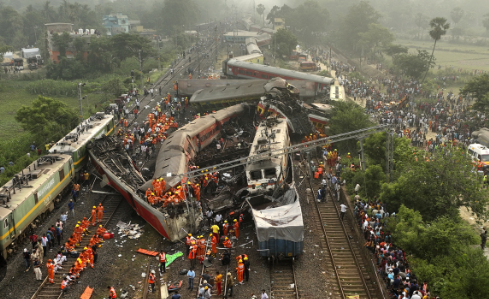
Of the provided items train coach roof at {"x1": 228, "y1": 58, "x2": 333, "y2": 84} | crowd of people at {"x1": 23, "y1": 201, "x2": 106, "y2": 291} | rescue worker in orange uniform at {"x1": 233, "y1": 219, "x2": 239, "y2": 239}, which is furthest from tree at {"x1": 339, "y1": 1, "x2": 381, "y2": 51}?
crowd of people at {"x1": 23, "y1": 201, "x2": 106, "y2": 291}

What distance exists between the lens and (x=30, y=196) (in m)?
20.9

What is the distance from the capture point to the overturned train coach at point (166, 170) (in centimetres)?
2019

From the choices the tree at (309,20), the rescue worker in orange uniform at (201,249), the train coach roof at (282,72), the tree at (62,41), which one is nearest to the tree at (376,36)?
the tree at (309,20)

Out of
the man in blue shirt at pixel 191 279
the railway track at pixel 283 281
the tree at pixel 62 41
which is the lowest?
the railway track at pixel 283 281

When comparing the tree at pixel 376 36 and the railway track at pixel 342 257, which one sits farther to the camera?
the tree at pixel 376 36

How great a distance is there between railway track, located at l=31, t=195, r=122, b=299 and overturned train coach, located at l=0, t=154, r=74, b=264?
1.93m

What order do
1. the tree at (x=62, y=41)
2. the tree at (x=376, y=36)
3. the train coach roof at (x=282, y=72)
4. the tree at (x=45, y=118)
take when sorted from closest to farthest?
1. the tree at (x=45, y=118)
2. the train coach roof at (x=282, y=72)
3. the tree at (x=62, y=41)
4. the tree at (x=376, y=36)

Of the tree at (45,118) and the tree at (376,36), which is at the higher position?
the tree at (376,36)

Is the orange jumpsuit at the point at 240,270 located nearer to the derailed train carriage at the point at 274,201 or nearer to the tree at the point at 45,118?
A: the derailed train carriage at the point at 274,201

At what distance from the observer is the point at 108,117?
112ft

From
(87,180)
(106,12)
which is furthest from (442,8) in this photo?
(87,180)

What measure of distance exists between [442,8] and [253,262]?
421 ft

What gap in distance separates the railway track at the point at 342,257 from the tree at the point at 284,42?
5432 cm

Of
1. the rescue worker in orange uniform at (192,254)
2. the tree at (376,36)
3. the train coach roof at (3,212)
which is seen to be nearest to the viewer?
the rescue worker in orange uniform at (192,254)
